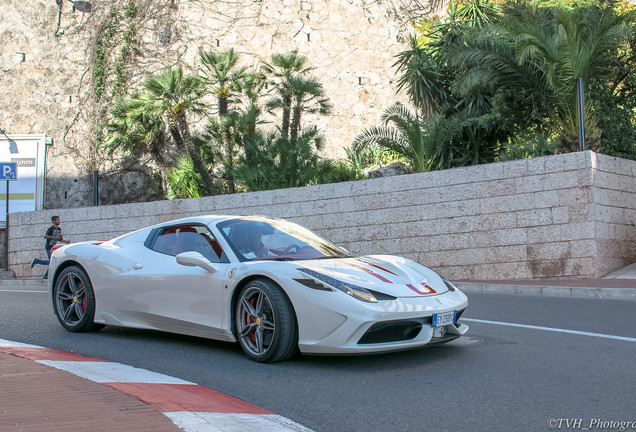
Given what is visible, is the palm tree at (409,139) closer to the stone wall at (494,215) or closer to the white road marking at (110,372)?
the stone wall at (494,215)

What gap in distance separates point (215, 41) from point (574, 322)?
83.5ft

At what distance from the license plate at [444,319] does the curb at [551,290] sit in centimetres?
625

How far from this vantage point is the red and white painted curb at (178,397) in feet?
11.6

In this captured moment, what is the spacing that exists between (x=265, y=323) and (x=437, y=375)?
4.64 ft

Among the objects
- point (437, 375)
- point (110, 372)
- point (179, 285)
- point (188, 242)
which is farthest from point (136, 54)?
point (437, 375)

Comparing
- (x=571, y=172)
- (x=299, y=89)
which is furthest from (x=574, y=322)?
(x=299, y=89)

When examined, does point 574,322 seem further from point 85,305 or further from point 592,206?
point 592,206

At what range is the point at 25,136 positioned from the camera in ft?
94.4

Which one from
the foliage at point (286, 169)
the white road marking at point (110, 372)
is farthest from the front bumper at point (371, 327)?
the foliage at point (286, 169)

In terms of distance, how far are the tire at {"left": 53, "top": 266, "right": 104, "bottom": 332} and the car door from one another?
0.72 m

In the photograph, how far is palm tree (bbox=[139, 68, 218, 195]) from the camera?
22.5 metres

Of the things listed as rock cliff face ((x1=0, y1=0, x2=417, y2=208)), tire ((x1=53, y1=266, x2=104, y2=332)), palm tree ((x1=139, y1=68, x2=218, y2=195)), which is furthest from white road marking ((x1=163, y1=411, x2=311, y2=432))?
rock cliff face ((x1=0, y1=0, x2=417, y2=208))

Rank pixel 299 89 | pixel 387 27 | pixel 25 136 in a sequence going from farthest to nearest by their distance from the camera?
pixel 387 27 < pixel 25 136 < pixel 299 89

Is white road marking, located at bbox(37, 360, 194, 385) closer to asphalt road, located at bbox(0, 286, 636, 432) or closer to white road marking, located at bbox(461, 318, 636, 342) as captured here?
asphalt road, located at bbox(0, 286, 636, 432)
